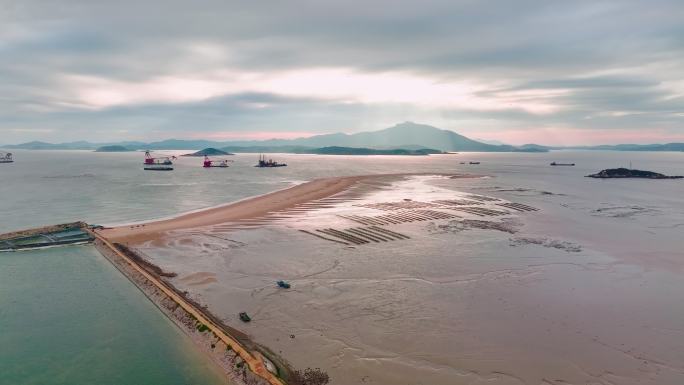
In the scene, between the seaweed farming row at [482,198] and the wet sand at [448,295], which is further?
the seaweed farming row at [482,198]

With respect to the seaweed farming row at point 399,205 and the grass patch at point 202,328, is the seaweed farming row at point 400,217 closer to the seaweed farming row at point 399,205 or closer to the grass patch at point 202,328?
the seaweed farming row at point 399,205

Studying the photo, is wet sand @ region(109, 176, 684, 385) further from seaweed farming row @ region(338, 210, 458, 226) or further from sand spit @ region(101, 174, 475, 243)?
sand spit @ region(101, 174, 475, 243)

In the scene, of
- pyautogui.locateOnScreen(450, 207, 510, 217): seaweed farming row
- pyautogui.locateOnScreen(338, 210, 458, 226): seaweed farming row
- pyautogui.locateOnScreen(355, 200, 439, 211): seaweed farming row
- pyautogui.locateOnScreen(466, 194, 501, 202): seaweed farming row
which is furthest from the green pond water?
pyautogui.locateOnScreen(466, 194, 501, 202): seaweed farming row

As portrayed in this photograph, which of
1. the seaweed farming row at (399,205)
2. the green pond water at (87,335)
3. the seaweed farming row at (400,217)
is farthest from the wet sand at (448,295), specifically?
the seaweed farming row at (399,205)

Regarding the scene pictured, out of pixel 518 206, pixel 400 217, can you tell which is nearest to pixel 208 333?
pixel 400 217

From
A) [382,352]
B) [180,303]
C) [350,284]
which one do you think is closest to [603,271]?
[350,284]

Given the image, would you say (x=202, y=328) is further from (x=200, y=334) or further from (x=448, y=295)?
(x=448, y=295)
